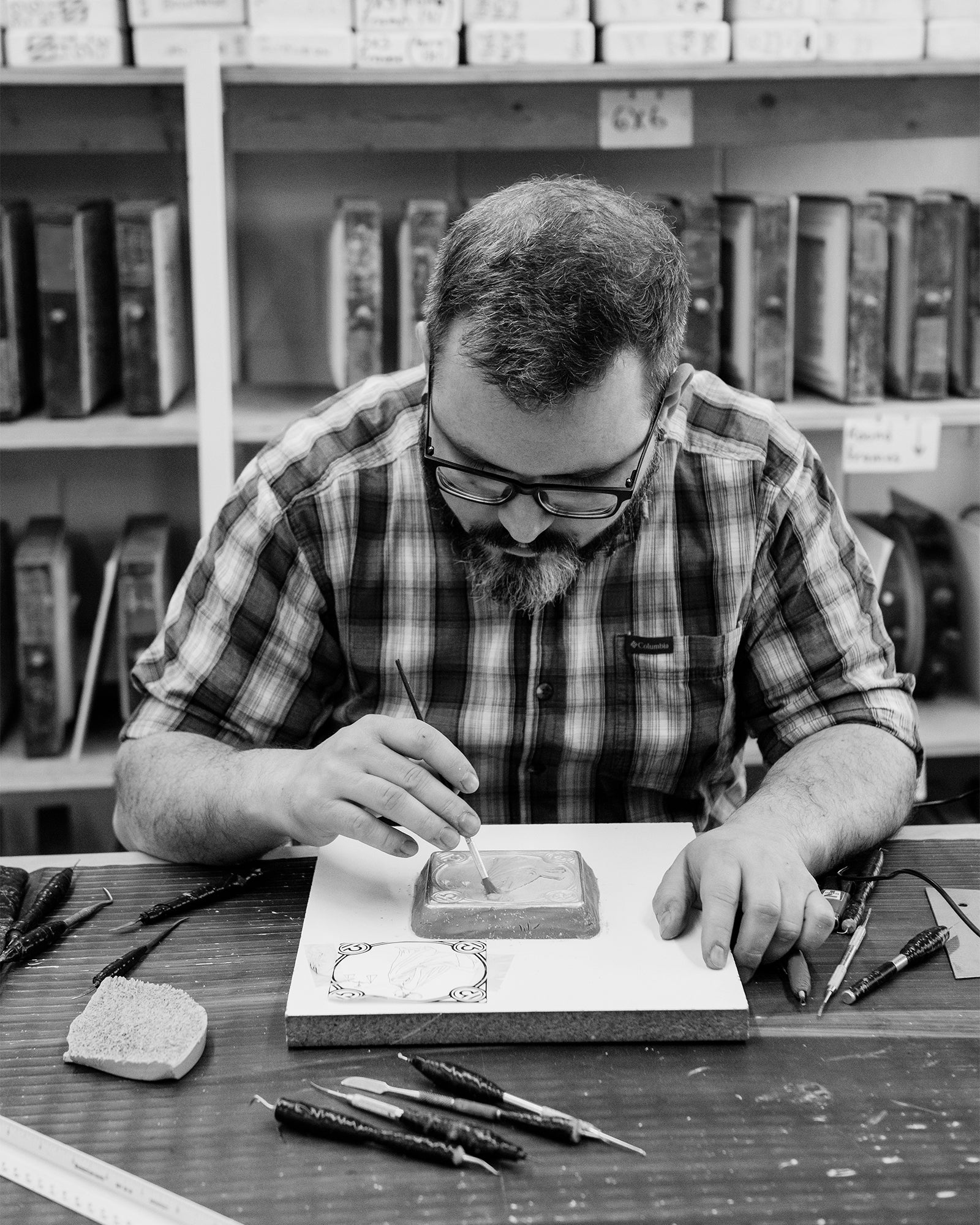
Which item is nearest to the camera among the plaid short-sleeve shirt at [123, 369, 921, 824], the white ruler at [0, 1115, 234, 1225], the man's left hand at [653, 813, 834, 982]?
the white ruler at [0, 1115, 234, 1225]

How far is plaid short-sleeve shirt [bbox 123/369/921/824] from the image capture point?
141 cm

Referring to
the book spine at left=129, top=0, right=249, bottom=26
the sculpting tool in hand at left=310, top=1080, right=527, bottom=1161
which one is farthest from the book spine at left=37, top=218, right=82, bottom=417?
the sculpting tool in hand at left=310, top=1080, right=527, bottom=1161

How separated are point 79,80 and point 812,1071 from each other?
1.71 metres

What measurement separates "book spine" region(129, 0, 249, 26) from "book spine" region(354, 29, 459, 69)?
185 mm

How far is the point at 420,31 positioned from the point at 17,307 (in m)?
0.74

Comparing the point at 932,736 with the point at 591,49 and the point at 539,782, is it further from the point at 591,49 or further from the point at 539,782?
the point at 591,49

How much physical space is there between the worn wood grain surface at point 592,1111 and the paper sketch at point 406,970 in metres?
0.04

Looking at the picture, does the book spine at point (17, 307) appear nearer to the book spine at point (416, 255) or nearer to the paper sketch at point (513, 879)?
the book spine at point (416, 255)

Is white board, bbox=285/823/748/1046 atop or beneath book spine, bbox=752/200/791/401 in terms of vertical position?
beneath

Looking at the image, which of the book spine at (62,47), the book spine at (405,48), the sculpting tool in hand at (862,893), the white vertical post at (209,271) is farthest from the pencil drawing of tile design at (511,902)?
the book spine at (62,47)

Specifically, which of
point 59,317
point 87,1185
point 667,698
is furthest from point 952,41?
point 87,1185

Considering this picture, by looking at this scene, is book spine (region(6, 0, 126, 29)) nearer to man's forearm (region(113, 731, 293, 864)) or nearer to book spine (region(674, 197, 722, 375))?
book spine (region(674, 197, 722, 375))

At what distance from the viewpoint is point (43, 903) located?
3.77ft

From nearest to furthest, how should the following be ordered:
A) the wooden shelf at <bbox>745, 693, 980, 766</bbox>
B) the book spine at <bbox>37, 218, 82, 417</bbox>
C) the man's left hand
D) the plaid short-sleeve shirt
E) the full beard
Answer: the man's left hand < the full beard < the plaid short-sleeve shirt < the book spine at <bbox>37, 218, 82, 417</bbox> < the wooden shelf at <bbox>745, 693, 980, 766</bbox>
